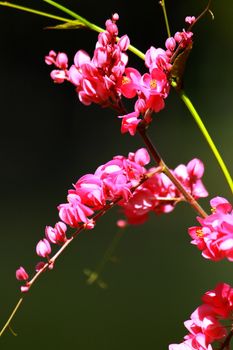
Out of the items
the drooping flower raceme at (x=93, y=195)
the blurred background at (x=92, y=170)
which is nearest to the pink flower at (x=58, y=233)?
the drooping flower raceme at (x=93, y=195)

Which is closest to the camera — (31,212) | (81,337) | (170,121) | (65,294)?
(81,337)

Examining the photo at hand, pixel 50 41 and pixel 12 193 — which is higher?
pixel 50 41

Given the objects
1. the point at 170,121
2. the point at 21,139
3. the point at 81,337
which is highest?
the point at 21,139

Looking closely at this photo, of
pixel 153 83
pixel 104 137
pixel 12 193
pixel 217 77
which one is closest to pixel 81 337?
pixel 12 193

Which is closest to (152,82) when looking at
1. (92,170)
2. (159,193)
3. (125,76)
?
(125,76)

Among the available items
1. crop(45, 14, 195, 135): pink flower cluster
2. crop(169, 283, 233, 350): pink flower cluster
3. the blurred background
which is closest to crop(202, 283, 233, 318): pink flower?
crop(169, 283, 233, 350): pink flower cluster

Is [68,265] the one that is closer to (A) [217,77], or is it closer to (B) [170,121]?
(B) [170,121]

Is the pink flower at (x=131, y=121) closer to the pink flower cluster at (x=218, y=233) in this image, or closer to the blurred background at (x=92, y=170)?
the pink flower cluster at (x=218, y=233)
